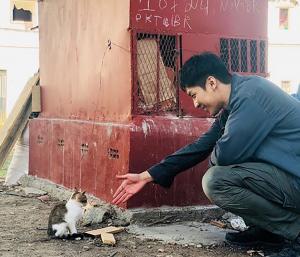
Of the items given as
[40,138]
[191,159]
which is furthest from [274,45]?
[191,159]

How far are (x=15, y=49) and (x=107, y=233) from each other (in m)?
20.7

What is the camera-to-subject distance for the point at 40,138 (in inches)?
299

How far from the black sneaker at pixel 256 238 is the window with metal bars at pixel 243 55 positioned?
209 cm

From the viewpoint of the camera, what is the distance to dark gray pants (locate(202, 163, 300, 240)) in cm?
368

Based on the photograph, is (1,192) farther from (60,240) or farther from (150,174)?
(150,174)

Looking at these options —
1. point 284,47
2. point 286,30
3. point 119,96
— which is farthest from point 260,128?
point 286,30

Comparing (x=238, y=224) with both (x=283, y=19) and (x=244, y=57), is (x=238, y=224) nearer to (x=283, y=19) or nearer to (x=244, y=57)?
(x=244, y=57)

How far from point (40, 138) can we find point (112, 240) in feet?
11.7

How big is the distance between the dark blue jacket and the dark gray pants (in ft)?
0.23

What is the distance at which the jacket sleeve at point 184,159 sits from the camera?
435 cm

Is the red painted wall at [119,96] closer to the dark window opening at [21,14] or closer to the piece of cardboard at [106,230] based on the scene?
the piece of cardboard at [106,230]

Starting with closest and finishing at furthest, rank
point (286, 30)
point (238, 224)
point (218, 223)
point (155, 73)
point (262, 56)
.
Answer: point (238, 224) → point (218, 223) → point (155, 73) → point (262, 56) → point (286, 30)

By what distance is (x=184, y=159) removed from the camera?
172 inches

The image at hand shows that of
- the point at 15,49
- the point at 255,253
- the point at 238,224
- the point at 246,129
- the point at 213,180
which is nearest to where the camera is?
the point at 246,129
